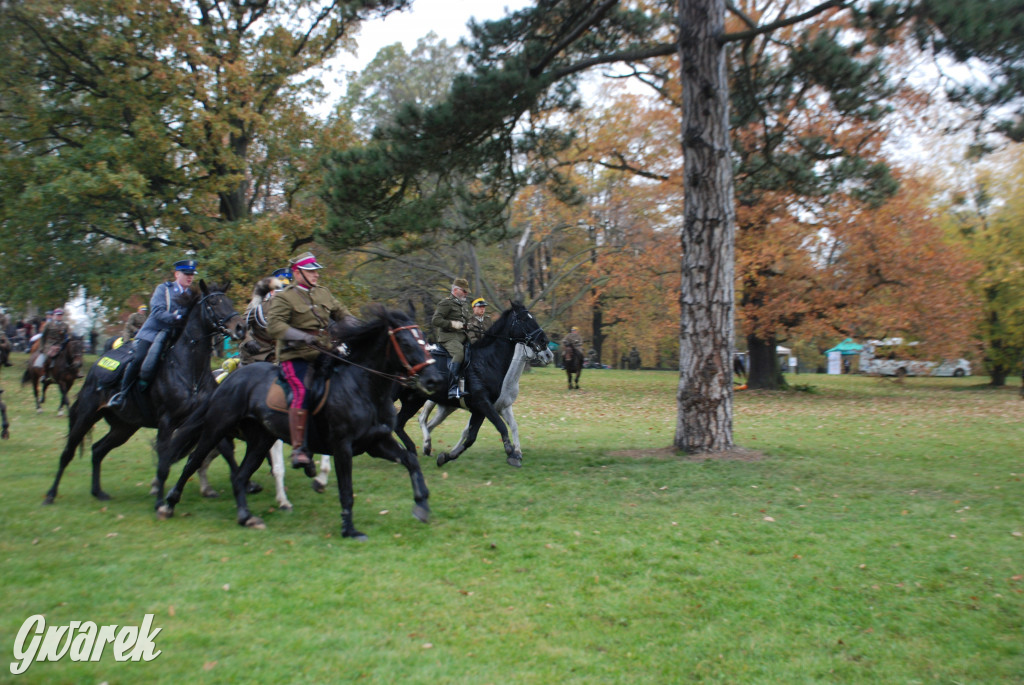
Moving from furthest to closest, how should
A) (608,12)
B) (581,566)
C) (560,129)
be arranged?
(560,129) < (608,12) < (581,566)

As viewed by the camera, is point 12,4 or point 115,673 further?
point 12,4

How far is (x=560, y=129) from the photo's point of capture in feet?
46.7

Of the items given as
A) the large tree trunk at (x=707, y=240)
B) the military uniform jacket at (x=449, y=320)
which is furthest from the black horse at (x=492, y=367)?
the large tree trunk at (x=707, y=240)

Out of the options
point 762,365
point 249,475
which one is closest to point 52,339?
point 249,475

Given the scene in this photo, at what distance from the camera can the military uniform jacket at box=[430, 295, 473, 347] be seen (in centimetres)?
1098

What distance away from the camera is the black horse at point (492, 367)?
10641mm

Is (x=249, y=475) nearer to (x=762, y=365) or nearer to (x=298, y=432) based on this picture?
(x=298, y=432)

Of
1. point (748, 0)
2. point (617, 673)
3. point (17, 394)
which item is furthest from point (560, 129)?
point (17, 394)

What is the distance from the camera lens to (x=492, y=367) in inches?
422

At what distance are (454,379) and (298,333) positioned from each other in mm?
4051

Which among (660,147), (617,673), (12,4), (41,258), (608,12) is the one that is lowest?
(617,673)

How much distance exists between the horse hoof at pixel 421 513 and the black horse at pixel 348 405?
10 millimetres

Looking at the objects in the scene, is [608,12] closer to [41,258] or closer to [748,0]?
[748,0]

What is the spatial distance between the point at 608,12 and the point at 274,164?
17115 mm
